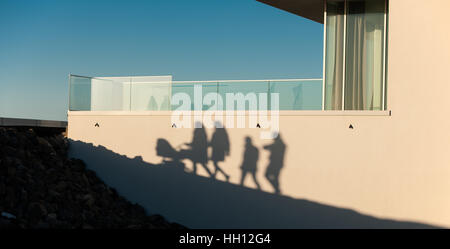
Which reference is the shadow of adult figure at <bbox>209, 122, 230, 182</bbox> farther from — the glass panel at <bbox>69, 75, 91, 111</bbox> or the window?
the glass panel at <bbox>69, 75, 91, 111</bbox>

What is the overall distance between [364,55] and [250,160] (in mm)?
3729

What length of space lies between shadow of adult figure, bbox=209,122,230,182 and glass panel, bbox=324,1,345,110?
2581 mm

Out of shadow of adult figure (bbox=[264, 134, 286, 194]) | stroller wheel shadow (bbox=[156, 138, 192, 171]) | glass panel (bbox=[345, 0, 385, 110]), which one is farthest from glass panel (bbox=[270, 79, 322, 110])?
stroller wheel shadow (bbox=[156, 138, 192, 171])

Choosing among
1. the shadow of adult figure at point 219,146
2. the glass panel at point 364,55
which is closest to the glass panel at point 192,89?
the shadow of adult figure at point 219,146

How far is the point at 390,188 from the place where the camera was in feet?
39.8

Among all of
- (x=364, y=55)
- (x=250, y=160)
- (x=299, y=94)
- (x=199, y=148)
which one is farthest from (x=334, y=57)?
(x=199, y=148)

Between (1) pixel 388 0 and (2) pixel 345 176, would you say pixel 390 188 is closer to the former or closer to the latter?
(2) pixel 345 176

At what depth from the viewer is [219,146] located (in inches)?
522

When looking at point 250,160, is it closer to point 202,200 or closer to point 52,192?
point 202,200

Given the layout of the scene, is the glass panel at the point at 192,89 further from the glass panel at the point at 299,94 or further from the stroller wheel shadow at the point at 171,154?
the glass panel at the point at 299,94

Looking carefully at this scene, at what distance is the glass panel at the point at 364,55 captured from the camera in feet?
42.4

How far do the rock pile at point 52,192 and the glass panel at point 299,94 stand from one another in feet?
13.3

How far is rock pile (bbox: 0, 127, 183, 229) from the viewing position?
11.0m
